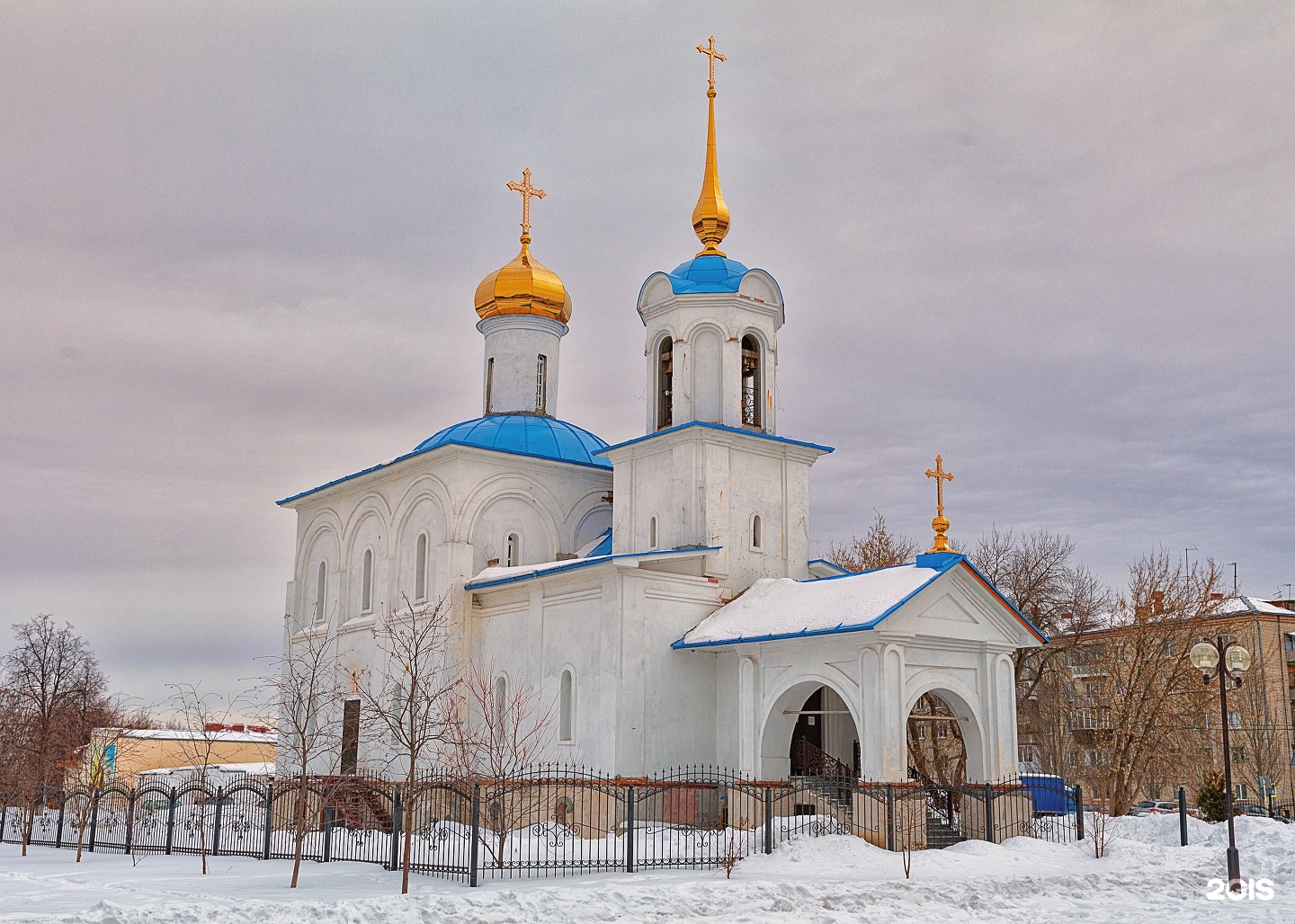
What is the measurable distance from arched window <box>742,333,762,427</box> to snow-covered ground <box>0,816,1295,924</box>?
1062 centimetres

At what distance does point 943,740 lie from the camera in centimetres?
3494

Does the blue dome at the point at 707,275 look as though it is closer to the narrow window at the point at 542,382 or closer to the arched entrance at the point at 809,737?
→ the narrow window at the point at 542,382

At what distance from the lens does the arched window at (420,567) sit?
27.4 m

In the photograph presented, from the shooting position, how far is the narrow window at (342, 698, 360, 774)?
27.5 m

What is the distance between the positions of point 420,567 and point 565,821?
319 inches

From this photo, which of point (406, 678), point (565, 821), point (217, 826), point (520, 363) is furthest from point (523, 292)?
point (217, 826)

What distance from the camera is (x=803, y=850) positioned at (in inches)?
658

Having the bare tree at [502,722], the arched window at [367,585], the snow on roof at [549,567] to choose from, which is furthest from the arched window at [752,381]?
the arched window at [367,585]

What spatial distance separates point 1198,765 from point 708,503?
50.8ft

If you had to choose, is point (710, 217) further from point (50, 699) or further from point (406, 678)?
point (50, 699)

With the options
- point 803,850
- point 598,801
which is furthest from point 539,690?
point 803,850

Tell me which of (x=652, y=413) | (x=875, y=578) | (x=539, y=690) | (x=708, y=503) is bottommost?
(x=539, y=690)

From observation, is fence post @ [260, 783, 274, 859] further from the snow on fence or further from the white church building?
the white church building

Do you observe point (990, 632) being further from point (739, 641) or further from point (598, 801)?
point (598, 801)
